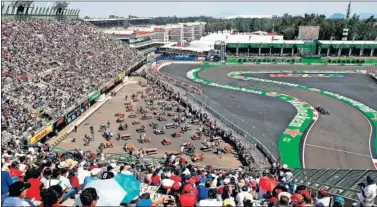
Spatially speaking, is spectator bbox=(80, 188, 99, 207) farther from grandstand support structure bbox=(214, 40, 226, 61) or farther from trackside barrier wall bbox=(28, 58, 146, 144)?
grandstand support structure bbox=(214, 40, 226, 61)

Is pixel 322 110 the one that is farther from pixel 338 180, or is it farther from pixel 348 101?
pixel 338 180

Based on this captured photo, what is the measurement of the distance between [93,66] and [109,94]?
8.14 m

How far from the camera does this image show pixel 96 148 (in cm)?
3122

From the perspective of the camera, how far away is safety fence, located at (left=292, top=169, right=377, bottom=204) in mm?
11984

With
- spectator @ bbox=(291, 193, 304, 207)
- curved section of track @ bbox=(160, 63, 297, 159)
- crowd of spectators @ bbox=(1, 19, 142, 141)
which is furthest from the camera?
crowd of spectators @ bbox=(1, 19, 142, 141)

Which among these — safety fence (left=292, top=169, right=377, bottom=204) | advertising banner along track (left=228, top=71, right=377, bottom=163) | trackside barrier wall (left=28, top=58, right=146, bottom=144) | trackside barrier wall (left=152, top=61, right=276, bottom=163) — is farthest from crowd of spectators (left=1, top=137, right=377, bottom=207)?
advertising banner along track (left=228, top=71, right=377, bottom=163)

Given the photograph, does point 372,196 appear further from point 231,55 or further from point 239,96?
point 231,55

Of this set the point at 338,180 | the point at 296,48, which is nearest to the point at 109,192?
the point at 338,180

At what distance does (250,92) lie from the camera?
55.1 meters

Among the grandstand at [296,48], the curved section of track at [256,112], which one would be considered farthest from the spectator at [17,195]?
the grandstand at [296,48]

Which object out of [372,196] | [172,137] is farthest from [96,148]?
[372,196]

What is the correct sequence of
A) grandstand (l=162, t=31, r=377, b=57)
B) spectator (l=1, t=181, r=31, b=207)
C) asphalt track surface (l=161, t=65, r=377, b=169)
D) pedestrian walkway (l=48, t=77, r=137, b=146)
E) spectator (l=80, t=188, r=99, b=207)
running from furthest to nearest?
grandstand (l=162, t=31, r=377, b=57)
pedestrian walkway (l=48, t=77, r=137, b=146)
asphalt track surface (l=161, t=65, r=377, b=169)
spectator (l=80, t=188, r=99, b=207)
spectator (l=1, t=181, r=31, b=207)

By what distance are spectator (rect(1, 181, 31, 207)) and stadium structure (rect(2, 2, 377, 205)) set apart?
2220mm

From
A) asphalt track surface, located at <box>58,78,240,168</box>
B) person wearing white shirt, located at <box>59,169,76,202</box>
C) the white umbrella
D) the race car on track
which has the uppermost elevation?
the white umbrella
